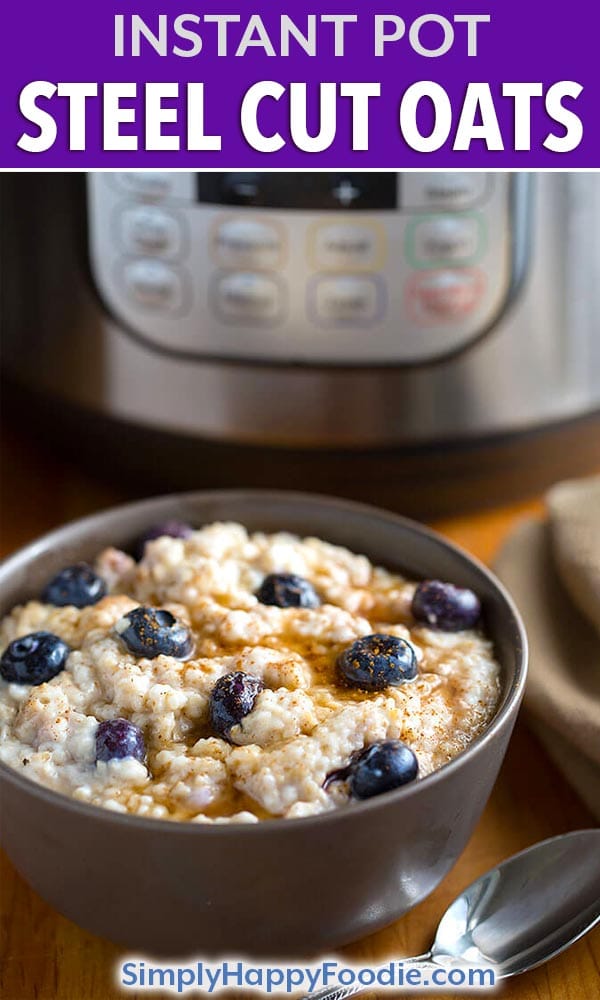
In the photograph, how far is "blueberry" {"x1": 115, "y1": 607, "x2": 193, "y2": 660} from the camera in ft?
2.25

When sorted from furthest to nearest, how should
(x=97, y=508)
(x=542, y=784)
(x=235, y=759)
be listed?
1. (x=97, y=508)
2. (x=542, y=784)
3. (x=235, y=759)

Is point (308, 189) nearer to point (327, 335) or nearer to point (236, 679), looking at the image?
point (327, 335)

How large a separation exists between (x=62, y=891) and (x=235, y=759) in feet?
0.34

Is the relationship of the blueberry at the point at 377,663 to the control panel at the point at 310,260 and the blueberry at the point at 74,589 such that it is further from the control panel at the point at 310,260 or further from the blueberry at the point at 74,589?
the control panel at the point at 310,260

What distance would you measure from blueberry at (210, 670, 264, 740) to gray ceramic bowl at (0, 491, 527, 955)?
0.08 meters

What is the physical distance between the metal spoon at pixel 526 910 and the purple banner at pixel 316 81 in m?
0.45

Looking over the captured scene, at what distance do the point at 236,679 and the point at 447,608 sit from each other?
0.14 m

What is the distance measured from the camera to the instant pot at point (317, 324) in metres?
0.89

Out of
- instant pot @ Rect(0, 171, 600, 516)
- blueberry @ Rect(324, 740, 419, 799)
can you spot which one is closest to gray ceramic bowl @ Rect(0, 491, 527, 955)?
blueberry @ Rect(324, 740, 419, 799)

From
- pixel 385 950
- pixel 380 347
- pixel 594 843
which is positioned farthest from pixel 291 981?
pixel 380 347

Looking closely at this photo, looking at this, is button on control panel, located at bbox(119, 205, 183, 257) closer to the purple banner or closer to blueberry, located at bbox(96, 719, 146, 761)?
the purple banner

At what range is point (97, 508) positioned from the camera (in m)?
1.07

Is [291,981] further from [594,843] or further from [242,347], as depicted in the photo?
[242,347]

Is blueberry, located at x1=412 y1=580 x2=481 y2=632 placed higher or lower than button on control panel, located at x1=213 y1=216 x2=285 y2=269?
lower
